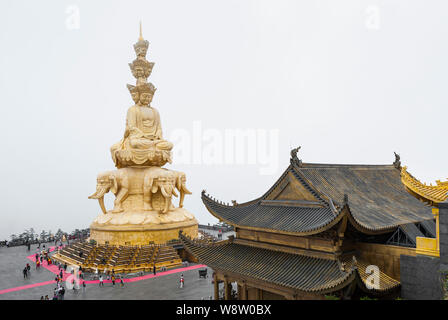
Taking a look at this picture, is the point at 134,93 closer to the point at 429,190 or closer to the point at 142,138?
the point at 142,138

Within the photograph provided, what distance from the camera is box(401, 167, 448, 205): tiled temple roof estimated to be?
1299cm

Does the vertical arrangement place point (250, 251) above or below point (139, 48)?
below

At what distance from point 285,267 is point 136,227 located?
2145cm

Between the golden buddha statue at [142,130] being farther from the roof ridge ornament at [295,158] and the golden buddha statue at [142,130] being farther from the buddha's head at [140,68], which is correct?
the roof ridge ornament at [295,158]

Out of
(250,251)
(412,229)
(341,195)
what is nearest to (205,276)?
(250,251)

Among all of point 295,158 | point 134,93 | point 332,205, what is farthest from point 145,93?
point 332,205

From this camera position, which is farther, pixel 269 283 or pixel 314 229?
pixel 269 283

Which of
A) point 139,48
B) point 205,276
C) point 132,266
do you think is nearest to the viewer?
point 205,276

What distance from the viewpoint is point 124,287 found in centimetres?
2550

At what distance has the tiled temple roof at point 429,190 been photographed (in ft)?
42.6

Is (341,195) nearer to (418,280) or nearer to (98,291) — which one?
(418,280)

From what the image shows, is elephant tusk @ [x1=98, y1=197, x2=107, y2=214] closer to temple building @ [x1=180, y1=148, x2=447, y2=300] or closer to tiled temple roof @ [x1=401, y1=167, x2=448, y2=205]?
temple building @ [x1=180, y1=148, x2=447, y2=300]
